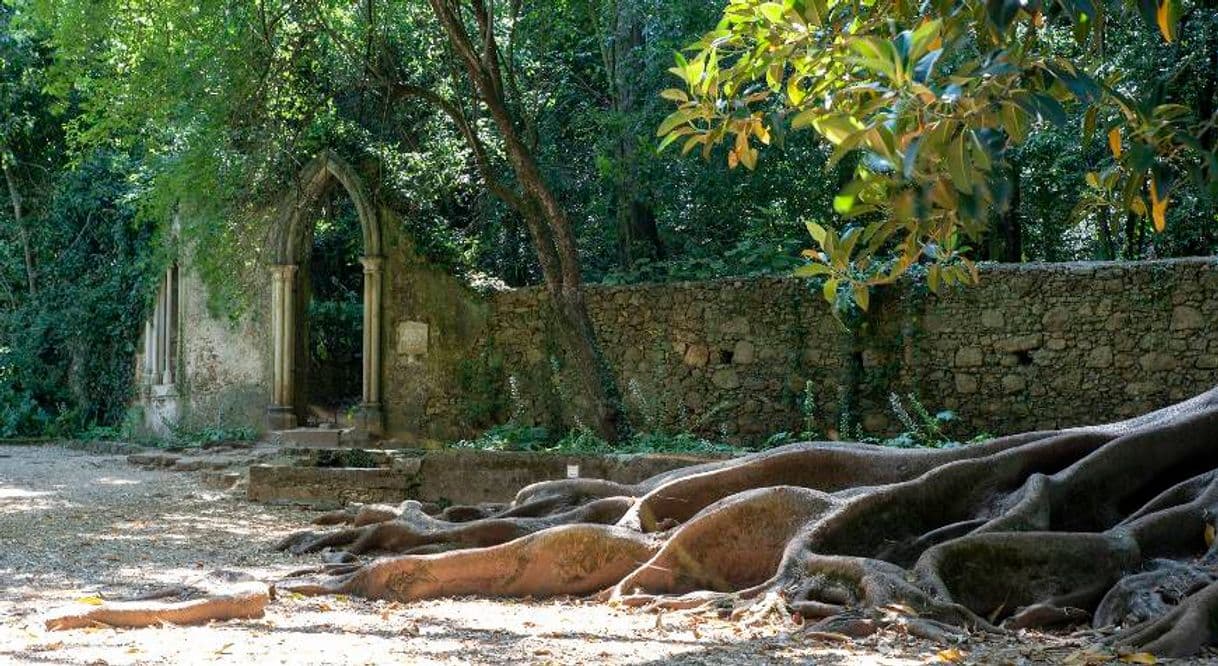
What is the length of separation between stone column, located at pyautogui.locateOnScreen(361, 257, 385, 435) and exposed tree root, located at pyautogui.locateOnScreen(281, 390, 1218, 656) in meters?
8.91

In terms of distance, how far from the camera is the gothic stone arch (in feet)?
53.7

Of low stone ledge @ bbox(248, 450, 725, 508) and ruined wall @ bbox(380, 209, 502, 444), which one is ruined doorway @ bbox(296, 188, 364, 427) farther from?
low stone ledge @ bbox(248, 450, 725, 508)

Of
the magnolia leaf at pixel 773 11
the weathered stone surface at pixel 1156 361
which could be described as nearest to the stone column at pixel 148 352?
the weathered stone surface at pixel 1156 361

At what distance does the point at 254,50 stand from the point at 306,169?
431 centimetres

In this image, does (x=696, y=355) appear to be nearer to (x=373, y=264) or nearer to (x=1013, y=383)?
(x=1013, y=383)

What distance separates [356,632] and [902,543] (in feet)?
7.90

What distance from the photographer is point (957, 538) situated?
5480 mm

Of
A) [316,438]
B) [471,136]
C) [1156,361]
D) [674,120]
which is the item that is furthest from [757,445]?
[674,120]

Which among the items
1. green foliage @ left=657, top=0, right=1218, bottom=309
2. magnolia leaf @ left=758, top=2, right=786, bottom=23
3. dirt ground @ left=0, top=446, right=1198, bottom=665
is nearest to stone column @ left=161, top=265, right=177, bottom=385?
dirt ground @ left=0, top=446, right=1198, bottom=665

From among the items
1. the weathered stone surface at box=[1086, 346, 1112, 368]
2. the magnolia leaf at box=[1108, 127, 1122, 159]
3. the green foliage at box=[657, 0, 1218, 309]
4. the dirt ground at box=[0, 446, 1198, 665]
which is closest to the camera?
the green foliage at box=[657, 0, 1218, 309]

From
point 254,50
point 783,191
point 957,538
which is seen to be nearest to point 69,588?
point 957,538

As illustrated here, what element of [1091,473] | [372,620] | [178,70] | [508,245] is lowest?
[372,620]

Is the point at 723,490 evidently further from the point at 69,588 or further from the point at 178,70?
the point at 178,70

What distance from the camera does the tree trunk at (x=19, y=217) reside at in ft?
71.7
